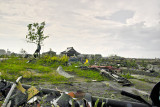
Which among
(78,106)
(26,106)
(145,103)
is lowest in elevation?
(26,106)

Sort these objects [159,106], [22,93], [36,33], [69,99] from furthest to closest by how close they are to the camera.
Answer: [36,33]
[22,93]
[69,99]
[159,106]

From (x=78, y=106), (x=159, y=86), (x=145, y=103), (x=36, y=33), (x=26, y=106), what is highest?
(x=36, y=33)

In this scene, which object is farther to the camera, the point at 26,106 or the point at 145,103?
the point at 26,106

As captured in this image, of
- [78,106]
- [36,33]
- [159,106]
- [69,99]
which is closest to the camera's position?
[159,106]

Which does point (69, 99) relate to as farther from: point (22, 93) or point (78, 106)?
point (22, 93)

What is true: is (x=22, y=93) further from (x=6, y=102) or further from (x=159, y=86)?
(x=159, y=86)

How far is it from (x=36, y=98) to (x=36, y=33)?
91.4 feet

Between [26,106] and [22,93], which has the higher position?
[22,93]

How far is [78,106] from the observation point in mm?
2074

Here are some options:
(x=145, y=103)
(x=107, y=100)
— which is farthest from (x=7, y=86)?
(x=145, y=103)

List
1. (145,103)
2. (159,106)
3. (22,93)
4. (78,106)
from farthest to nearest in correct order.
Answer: (22,93)
(78,106)
(145,103)
(159,106)

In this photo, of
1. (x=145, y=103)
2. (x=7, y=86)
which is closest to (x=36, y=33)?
(x=7, y=86)

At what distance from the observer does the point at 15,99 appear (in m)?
2.40

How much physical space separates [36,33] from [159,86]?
29375 mm
